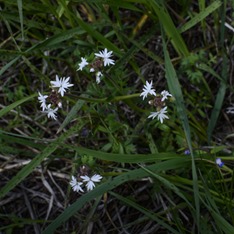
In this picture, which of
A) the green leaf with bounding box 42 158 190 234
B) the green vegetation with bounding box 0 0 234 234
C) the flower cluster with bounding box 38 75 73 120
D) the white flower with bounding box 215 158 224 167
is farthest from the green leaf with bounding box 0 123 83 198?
the white flower with bounding box 215 158 224 167

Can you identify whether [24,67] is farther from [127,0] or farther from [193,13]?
[193,13]

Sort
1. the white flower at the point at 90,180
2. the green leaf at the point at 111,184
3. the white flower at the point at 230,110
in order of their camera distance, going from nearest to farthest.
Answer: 1. the green leaf at the point at 111,184
2. the white flower at the point at 90,180
3. the white flower at the point at 230,110

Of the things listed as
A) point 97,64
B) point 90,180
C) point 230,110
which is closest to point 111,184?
point 90,180

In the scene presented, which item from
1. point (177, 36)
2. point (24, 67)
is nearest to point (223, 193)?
point (177, 36)

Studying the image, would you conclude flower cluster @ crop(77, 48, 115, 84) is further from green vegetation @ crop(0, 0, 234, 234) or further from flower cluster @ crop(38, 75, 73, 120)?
flower cluster @ crop(38, 75, 73, 120)

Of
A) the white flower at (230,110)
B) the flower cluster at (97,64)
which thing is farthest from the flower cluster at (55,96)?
the white flower at (230,110)

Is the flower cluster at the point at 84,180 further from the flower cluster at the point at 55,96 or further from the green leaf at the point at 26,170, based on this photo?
the flower cluster at the point at 55,96

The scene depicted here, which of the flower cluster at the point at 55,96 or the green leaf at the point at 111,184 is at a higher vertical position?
the flower cluster at the point at 55,96

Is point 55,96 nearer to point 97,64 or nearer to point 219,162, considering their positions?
point 97,64
